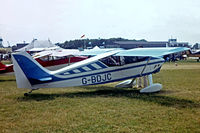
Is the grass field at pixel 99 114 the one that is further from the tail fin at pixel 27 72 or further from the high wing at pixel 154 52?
the high wing at pixel 154 52

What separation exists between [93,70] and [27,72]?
222 cm

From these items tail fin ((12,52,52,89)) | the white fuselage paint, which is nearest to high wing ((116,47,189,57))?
the white fuselage paint

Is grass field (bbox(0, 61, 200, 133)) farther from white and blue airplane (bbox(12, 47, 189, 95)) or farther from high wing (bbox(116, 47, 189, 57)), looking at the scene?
high wing (bbox(116, 47, 189, 57))

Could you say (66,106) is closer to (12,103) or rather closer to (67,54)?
(12,103)

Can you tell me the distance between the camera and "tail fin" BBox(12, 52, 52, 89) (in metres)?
7.76

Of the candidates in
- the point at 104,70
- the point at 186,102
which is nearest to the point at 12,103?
the point at 104,70

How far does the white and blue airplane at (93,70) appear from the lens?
25.9 feet

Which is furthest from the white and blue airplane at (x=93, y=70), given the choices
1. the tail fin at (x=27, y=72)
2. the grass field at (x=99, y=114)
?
the grass field at (x=99, y=114)

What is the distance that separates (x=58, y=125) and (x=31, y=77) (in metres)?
3.29

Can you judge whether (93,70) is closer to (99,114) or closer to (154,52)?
(154,52)

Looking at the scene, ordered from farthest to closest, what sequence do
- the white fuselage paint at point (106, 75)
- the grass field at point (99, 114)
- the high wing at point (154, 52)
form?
1. the high wing at point (154, 52)
2. the white fuselage paint at point (106, 75)
3. the grass field at point (99, 114)

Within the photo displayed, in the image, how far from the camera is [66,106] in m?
6.80

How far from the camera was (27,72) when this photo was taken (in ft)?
25.9

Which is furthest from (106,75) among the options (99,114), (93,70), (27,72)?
(99,114)
